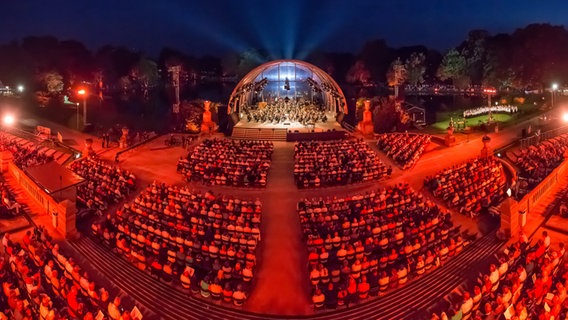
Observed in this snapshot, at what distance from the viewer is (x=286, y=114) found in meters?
41.9

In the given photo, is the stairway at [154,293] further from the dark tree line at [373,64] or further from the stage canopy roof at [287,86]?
the dark tree line at [373,64]

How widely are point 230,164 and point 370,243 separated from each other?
12.3m

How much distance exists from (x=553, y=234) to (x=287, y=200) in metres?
10.8

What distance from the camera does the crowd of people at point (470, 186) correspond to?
1844cm

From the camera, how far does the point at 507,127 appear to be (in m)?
37.2

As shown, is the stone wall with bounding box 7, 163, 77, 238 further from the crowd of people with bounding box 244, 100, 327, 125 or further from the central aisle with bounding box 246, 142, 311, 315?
the crowd of people with bounding box 244, 100, 327, 125

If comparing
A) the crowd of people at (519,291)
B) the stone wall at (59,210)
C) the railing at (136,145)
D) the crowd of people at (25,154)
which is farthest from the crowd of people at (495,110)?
the stone wall at (59,210)

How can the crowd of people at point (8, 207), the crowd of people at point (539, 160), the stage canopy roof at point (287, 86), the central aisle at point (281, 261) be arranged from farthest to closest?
the stage canopy roof at point (287, 86) → the crowd of people at point (539, 160) → the crowd of people at point (8, 207) → the central aisle at point (281, 261)

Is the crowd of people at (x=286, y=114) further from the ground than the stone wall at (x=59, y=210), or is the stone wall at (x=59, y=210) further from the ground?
A: the crowd of people at (x=286, y=114)

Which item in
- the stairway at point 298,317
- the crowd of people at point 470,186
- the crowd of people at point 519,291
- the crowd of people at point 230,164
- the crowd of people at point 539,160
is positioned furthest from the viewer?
the crowd of people at point 230,164

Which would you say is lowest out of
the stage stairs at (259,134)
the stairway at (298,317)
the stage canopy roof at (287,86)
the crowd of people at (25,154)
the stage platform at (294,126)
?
the stairway at (298,317)

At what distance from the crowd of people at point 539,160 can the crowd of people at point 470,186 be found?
1.19 meters

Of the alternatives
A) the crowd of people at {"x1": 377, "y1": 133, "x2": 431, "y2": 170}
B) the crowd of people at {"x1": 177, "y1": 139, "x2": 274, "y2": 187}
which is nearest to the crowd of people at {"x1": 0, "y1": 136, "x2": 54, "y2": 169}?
the crowd of people at {"x1": 177, "y1": 139, "x2": 274, "y2": 187}

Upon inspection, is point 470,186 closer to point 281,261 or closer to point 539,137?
point 281,261
